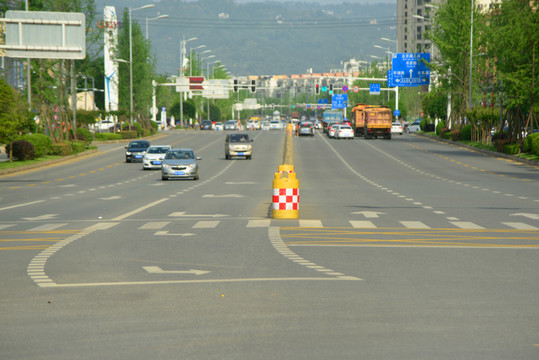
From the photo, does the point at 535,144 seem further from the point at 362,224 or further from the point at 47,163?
the point at 362,224

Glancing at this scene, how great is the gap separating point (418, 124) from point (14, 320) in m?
116

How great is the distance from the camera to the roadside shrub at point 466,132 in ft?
265

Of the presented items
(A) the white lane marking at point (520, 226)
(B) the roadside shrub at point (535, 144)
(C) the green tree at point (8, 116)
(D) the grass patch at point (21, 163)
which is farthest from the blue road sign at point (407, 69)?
(A) the white lane marking at point (520, 226)

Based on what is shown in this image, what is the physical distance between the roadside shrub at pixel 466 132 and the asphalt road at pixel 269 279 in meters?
55.4

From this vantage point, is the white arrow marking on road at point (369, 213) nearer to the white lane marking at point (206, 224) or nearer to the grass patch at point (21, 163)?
the white lane marking at point (206, 224)

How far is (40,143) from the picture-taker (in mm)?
56688

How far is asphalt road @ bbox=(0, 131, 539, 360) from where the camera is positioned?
740 centimetres

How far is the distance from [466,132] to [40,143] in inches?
1611

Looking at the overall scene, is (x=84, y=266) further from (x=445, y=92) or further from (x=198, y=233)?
(x=445, y=92)

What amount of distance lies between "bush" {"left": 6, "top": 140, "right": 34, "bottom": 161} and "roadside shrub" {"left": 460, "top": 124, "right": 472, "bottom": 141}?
4249cm

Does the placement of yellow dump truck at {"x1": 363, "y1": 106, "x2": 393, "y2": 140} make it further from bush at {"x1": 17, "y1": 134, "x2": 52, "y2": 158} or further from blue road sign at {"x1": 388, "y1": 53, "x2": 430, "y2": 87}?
bush at {"x1": 17, "y1": 134, "x2": 52, "y2": 158}

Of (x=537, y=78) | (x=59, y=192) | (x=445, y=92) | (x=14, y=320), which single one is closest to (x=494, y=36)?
(x=537, y=78)

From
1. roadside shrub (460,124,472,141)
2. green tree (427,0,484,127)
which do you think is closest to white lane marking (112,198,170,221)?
roadside shrub (460,124,472,141)

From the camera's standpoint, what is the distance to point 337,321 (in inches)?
326
